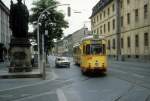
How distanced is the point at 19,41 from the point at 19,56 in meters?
1.26

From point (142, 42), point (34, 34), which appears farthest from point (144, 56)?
point (34, 34)

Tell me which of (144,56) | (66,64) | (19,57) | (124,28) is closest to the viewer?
(19,57)

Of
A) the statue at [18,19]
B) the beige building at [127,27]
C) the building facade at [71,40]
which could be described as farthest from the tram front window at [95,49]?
the building facade at [71,40]

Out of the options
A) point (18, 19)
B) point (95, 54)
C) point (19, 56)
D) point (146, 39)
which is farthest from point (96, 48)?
point (146, 39)

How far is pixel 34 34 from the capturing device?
53.9m

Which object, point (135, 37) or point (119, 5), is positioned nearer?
point (135, 37)

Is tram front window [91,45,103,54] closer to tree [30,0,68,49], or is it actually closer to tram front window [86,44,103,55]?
tram front window [86,44,103,55]

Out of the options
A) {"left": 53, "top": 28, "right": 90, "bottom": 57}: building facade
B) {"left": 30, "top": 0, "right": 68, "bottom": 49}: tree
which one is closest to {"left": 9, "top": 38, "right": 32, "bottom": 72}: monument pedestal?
{"left": 30, "top": 0, "right": 68, "bottom": 49}: tree

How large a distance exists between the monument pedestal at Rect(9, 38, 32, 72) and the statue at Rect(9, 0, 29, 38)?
0.81 metres

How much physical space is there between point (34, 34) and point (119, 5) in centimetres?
2053

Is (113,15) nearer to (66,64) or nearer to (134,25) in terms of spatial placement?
(134,25)

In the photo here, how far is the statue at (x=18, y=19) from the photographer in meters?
28.6

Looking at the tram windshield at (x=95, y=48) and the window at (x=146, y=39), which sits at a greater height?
the window at (x=146, y=39)

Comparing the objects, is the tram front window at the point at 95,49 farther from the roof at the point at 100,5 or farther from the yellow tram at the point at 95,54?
the roof at the point at 100,5
